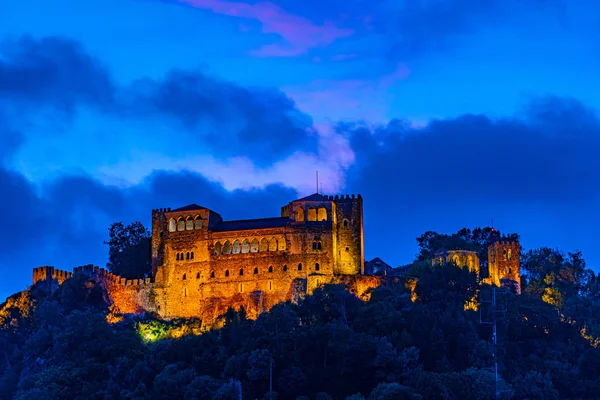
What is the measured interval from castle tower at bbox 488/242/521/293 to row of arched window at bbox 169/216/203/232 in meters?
22.6


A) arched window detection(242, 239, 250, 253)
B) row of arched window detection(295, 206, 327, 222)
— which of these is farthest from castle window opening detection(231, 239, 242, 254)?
row of arched window detection(295, 206, 327, 222)

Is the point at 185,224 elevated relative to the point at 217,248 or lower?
elevated

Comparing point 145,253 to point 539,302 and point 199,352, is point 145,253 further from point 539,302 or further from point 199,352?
point 539,302

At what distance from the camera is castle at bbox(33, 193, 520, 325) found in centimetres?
8631

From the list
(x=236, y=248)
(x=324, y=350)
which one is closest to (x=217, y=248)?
(x=236, y=248)

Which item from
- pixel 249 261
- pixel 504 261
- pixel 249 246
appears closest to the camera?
pixel 249 261

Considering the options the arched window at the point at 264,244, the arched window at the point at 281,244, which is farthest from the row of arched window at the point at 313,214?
the arched window at the point at 264,244

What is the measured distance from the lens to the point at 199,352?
77.2 metres

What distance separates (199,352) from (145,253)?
20.8 metres

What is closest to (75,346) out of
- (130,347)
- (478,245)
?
(130,347)

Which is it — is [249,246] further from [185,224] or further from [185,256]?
[185,224]

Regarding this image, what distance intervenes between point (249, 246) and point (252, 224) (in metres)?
2.12

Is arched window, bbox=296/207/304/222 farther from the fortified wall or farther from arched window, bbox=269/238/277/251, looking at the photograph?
arched window, bbox=269/238/277/251

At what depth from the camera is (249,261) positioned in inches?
3430
